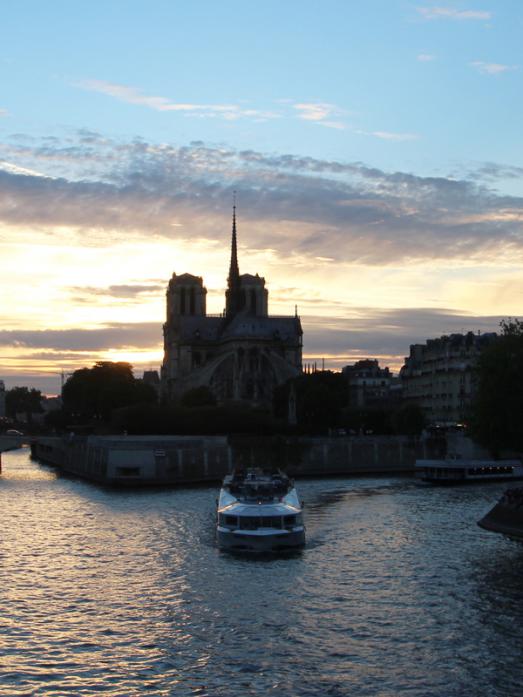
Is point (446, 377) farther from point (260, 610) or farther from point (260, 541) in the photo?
point (260, 610)

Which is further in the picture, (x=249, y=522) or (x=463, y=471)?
(x=463, y=471)

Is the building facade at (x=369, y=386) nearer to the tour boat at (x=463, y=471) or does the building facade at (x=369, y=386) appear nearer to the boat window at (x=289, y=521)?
the tour boat at (x=463, y=471)

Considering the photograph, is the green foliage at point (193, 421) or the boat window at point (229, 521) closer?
the boat window at point (229, 521)

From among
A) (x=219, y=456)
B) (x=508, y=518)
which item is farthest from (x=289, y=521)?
(x=219, y=456)

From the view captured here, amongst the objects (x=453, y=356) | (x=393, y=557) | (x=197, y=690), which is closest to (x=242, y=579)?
(x=393, y=557)

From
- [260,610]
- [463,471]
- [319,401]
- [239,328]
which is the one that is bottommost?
[260,610]

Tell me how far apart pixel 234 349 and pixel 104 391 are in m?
27.9

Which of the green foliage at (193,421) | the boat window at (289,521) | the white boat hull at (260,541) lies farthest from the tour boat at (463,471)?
the white boat hull at (260,541)

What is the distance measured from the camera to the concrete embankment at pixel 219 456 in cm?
8662

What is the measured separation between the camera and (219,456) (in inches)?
3664

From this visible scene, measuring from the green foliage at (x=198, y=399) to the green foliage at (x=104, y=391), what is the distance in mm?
5386

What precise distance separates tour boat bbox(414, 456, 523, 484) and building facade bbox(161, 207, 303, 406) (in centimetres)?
6458

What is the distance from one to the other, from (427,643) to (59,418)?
148337mm

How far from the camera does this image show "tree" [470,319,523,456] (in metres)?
55.6
